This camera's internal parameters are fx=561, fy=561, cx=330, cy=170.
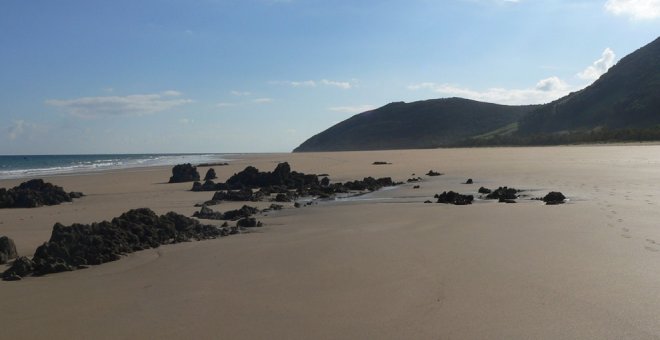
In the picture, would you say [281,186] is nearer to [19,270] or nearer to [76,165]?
[19,270]

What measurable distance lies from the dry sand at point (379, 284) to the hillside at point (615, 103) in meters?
52.3

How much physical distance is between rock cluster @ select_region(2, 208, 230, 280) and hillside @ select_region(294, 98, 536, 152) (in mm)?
89733

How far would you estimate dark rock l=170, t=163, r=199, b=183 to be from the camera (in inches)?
818

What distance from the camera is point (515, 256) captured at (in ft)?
17.8

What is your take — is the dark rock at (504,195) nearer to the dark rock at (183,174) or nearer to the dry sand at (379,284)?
the dry sand at (379,284)

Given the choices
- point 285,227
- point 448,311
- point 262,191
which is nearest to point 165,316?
point 448,311

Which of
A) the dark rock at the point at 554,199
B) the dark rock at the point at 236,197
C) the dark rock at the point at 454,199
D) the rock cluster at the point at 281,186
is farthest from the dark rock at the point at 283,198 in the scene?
the dark rock at the point at 554,199

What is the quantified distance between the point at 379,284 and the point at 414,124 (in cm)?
11202

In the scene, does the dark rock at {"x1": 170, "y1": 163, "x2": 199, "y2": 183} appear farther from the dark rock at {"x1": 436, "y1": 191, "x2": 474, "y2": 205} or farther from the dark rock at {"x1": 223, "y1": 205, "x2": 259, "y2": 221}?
the dark rock at {"x1": 436, "y1": 191, "x2": 474, "y2": 205}

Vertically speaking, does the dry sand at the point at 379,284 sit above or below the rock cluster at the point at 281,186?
below

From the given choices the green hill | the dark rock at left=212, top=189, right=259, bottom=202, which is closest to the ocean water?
the dark rock at left=212, top=189, right=259, bottom=202

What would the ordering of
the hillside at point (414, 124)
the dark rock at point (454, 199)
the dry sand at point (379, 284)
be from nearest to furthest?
1. the dry sand at point (379, 284)
2. the dark rock at point (454, 199)
3. the hillside at point (414, 124)

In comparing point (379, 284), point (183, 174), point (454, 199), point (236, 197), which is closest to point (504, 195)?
point (454, 199)

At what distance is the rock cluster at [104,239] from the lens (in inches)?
218
